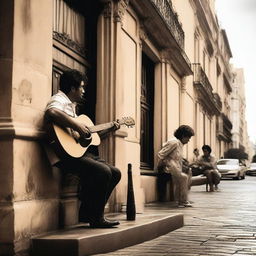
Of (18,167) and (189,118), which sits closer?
(18,167)

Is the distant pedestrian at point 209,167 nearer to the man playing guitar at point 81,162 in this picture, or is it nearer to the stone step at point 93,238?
the stone step at point 93,238

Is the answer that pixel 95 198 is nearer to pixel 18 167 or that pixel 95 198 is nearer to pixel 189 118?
pixel 18 167

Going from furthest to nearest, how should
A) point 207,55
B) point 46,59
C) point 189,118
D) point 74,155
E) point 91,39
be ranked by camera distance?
point 207,55 < point 189,118 < point 91,39 < point 46,59 < point 74,155

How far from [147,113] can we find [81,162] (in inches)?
356

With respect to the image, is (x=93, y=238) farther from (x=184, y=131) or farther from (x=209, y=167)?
(x=209, y=167)

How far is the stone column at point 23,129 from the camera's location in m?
5.44

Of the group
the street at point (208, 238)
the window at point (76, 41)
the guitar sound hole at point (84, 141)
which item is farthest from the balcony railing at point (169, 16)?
the guitar sound hole at point (84, 141)

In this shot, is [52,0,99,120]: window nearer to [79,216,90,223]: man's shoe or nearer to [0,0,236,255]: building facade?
[0,0,236,255]: building facade

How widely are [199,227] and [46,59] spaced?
3.42 m

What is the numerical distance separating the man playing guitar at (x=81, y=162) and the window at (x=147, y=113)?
310 inches

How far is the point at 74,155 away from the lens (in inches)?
233

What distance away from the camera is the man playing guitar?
5.92m

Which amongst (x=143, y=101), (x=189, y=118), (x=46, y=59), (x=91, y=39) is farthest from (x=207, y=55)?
(x=46, y=59)

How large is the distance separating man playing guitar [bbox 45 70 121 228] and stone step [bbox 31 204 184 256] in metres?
0.21
